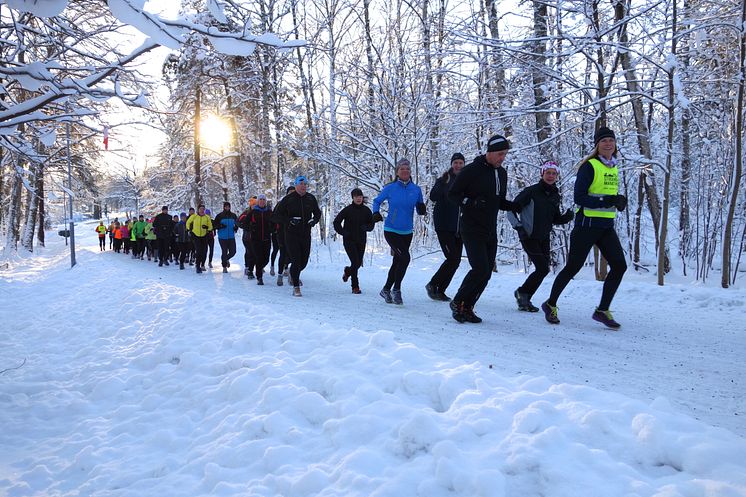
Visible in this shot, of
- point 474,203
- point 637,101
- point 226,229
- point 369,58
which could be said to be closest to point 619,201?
point 474,203

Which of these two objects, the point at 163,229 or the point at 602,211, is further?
the point at 163,229

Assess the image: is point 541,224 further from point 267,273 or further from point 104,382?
point 267,273

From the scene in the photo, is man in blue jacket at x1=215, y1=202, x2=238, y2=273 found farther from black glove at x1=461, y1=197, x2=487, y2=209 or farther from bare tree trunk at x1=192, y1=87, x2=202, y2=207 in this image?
bare tree trunk at x1=192, y1=87, x2=202, y2=207

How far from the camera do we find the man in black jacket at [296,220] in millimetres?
9391

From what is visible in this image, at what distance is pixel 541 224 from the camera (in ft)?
21.8

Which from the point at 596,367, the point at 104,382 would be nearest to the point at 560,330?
the point at 596,367

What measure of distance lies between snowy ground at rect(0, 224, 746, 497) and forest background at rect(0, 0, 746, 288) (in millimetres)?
2379

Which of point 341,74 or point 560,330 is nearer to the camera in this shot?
point 560,330

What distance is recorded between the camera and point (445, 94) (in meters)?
13.6

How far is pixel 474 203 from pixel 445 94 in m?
8.67

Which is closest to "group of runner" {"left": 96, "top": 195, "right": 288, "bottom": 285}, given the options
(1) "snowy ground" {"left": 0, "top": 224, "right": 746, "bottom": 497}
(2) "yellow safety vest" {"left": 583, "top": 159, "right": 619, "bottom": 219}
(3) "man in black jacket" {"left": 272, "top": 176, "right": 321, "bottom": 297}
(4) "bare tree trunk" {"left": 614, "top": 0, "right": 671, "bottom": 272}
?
(3) "man in black jacket" {"left": 272, "top": 176, "right": 321, "bottom": 297}


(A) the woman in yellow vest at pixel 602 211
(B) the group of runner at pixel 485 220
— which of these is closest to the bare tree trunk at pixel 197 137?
(B) the group of runner at pixel 485 220

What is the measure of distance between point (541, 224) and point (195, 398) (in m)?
4.77

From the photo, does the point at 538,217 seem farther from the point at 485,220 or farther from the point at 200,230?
the point at 200,230
